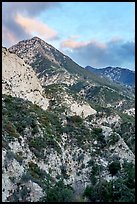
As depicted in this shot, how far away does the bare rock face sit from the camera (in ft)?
243

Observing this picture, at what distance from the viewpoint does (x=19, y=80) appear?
7756cm

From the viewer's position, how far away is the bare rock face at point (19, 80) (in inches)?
2913

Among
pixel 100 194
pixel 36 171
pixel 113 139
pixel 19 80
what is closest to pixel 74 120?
pixel 113 139

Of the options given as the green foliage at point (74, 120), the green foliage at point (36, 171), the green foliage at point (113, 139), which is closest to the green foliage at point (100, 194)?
the green foliage at point (36, 171)

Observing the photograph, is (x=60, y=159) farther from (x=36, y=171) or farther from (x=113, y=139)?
(x=113, y=139)

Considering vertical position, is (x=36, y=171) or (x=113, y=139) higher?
(x=113, y=139)

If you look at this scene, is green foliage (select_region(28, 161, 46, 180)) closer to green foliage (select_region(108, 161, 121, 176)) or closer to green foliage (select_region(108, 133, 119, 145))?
green foliage (select_region(108, 161, 121, 176))

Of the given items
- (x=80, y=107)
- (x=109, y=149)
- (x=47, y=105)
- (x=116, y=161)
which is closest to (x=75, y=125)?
(x=109, y=149)

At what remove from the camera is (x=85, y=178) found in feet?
125

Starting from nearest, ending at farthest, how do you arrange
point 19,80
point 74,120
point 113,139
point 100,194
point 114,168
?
point 100,194 → point 114,168 → point 113,139 → point 74,120 → point 19,80

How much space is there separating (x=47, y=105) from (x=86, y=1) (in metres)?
78.6

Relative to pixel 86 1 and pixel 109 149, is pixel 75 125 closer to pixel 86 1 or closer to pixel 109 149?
pixel 109 149

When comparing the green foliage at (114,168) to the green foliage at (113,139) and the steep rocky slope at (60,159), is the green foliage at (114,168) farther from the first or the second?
the green foliage at (113,139)

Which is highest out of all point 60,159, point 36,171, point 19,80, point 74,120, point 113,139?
point 19,80
